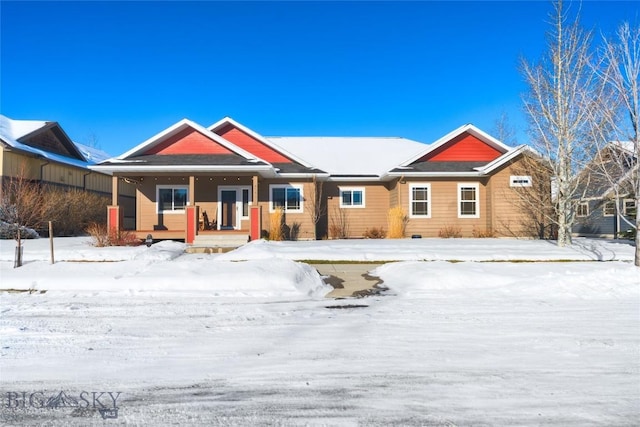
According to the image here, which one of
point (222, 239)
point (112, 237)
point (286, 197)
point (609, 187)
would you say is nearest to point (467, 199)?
point (609, 187)

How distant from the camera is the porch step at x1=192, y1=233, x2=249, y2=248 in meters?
17.0

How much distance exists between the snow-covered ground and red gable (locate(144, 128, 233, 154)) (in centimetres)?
941

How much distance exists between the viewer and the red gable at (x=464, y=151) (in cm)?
2092

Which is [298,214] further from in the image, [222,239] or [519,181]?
[519,181]

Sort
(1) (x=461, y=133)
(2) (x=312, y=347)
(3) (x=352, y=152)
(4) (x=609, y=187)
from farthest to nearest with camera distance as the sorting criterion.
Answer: (3) (x=352, y=152)
(1) (x=461, y=133)
(4) (x=609, y=187)
(2) (x=312, y=347)

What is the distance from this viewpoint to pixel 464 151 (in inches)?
827

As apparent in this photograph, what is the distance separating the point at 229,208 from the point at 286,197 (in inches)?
112

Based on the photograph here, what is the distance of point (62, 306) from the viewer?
24.8ft

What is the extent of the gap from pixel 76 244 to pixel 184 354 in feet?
45.1

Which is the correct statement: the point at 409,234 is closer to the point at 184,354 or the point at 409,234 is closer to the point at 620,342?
the point at 620,342

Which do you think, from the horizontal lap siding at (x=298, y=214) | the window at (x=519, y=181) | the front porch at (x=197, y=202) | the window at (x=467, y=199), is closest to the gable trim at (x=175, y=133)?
the front porch at (x=197, y=202)

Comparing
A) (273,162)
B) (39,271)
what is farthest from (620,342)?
(273,162)

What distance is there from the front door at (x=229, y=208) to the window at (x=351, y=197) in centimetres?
543

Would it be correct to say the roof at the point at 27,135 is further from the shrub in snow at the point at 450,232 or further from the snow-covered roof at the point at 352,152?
the shrub in snow at the point at 450,232
